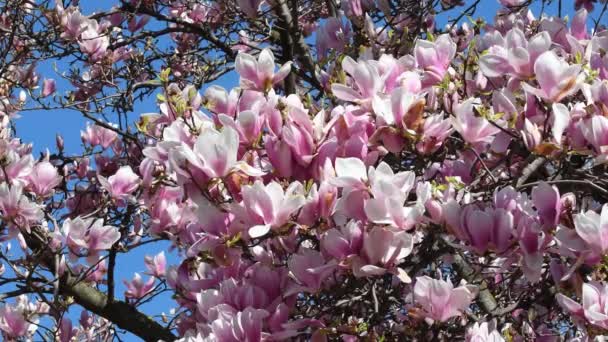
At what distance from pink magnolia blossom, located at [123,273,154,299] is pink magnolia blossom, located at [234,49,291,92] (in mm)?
1637

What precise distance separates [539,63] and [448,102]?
0.25m

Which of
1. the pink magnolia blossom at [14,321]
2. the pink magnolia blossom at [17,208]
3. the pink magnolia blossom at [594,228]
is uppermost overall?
the pink magnolia blossom at [14,321]

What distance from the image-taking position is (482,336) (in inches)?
78.5

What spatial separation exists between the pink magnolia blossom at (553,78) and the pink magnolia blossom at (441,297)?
0.51 m

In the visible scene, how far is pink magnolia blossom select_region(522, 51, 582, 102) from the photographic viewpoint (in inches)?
76.3

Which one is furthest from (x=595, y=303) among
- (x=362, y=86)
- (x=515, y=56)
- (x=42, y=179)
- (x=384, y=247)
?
(x=42, y=179)

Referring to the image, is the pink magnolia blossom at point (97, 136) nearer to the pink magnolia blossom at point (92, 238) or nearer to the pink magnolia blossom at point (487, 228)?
the pink magnolia blossom at point (92, 238)

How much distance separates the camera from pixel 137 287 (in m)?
3.64

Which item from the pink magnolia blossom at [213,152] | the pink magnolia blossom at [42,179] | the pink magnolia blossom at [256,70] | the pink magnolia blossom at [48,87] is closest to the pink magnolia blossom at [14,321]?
the pink magnolia blossom at [42,179]

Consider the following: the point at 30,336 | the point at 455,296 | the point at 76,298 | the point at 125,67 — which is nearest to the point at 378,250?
the point at 455,296

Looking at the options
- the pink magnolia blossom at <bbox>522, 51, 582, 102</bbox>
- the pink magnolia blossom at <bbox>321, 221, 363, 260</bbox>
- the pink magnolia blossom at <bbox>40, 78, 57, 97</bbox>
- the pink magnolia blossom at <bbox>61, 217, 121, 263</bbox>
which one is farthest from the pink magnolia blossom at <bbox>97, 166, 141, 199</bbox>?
the pink magnolia blossom at <bbox>40, 78, 57, 97</bbox>

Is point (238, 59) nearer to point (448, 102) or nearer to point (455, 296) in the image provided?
point (448, 102)

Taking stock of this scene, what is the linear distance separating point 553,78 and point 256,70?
0.80m

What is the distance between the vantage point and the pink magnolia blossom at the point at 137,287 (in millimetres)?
3629
